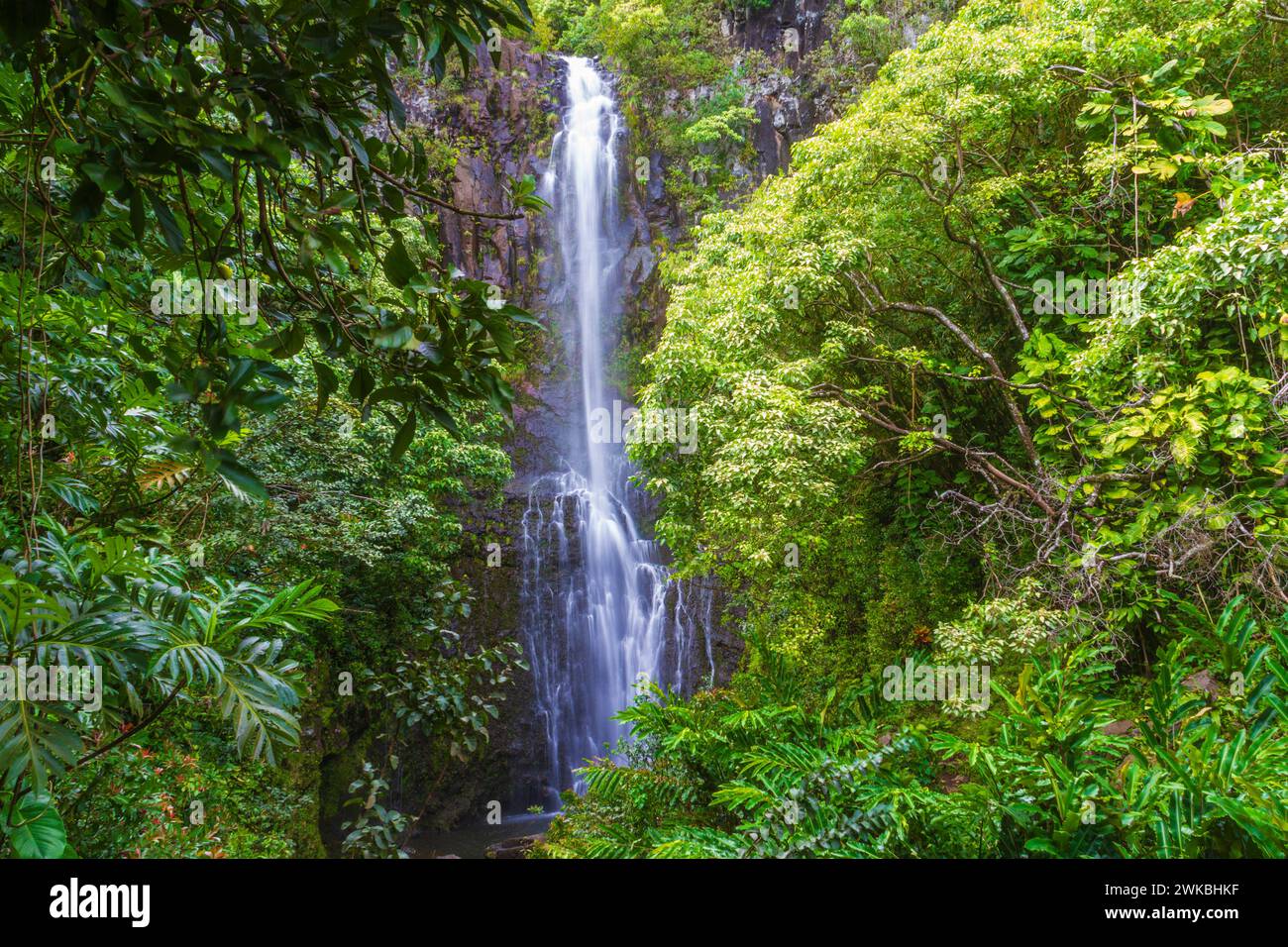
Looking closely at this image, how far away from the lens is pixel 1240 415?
392 centimetres

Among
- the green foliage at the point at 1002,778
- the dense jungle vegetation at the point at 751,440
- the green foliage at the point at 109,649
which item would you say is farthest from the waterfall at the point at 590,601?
the green foliage at the point at 109,649

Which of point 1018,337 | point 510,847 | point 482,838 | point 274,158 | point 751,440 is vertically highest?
point 1018,337

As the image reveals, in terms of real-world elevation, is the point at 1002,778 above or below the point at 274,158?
below

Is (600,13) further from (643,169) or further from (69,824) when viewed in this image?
(69,824)

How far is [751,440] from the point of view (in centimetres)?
559

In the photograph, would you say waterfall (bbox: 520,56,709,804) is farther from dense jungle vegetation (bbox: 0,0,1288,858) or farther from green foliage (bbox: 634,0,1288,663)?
green foliage (bbox: 634,0,1288,663)

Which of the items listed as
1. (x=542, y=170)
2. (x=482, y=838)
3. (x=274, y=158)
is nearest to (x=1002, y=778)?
(x=274, y=158)

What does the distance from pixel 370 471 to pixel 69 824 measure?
5.09 meters

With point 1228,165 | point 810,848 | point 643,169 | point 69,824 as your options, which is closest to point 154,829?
point 69,824

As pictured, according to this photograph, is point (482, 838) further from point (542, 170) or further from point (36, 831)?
point (542, 170)

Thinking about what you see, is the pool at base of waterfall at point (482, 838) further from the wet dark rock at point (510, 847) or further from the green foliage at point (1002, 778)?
the green foliage at point (1002, 778)

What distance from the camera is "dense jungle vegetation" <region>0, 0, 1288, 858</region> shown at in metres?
1.53

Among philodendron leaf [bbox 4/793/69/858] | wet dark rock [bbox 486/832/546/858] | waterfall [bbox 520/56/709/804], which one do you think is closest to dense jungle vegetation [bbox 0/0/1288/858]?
philodendron leaf [bbox 4/793/69/858]

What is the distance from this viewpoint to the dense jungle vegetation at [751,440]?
153 cm
